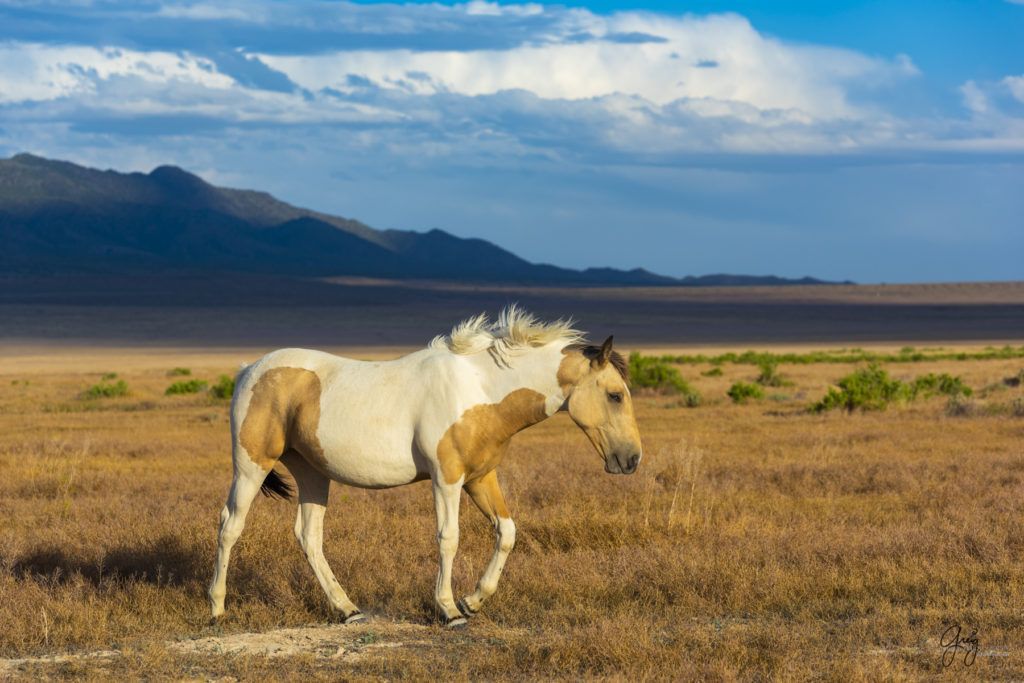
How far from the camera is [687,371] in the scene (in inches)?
1594

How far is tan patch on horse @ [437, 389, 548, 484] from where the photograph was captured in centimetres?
700

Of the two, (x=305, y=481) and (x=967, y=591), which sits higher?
(x=305, y=481)

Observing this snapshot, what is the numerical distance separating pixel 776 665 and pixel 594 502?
494 centimetres

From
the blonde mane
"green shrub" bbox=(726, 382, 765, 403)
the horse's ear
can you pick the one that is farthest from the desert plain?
"green shrub" bbox=(726, 382, 765, 403)

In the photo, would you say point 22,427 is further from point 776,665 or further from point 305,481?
point 776,665

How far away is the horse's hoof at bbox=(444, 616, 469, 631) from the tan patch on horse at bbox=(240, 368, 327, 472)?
4.59 ft

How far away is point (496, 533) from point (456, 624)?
66cm

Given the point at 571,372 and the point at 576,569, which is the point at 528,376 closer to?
the point at 571,372

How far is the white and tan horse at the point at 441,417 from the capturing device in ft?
23.2

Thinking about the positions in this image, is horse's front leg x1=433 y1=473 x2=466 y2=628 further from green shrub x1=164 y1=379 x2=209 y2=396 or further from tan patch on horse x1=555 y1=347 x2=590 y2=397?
green shrub x1=164 y1=379 x2=209 y2=396

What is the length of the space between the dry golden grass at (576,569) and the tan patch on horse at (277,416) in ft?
3.75

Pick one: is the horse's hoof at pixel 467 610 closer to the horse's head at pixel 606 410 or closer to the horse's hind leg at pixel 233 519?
the horse's head at pixel 606 410

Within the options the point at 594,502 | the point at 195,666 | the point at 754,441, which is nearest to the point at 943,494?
the point at 594,502

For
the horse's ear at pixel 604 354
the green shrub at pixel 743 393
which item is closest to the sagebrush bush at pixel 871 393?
the green shrub at pixel 743 393
